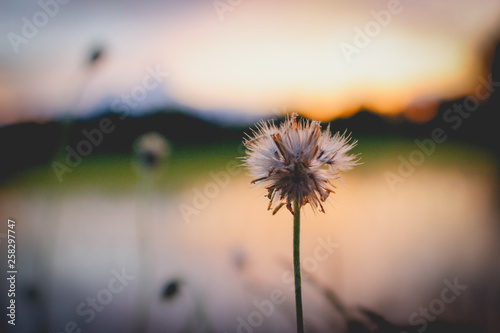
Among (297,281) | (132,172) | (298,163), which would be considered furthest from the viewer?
(132,172)

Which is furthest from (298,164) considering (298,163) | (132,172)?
(132,172)

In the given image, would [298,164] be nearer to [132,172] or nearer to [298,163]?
[298,163]

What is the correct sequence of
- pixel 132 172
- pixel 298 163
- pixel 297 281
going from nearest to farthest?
pixel 297 281 → pixel 298 163 → pixel 132 172

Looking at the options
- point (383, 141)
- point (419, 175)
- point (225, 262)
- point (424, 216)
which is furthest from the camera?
point (383, 141)

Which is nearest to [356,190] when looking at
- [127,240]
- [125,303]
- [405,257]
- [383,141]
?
[405,257]

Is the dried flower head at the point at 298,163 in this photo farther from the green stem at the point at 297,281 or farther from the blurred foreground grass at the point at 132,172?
the blurred foreground grass at the point at 132,172

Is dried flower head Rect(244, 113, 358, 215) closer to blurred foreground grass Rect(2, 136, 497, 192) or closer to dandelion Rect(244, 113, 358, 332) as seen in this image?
dandelion Rect(244, 113, 358, 332)

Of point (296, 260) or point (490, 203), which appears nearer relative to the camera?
point (296, 260)

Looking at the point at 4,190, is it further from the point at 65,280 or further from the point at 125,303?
the point at 125,303
